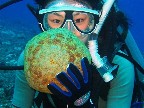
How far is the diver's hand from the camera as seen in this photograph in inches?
72.4

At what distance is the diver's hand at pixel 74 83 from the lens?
6.04ft

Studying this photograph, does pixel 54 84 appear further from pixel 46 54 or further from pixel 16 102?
pixel 16 102

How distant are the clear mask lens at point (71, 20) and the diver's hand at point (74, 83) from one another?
29.3 inches

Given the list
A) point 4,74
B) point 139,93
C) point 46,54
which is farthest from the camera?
point 4,74

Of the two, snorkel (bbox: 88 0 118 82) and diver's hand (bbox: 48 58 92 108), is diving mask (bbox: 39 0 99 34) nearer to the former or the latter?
snorkel (bbox: 88 0 118 82)

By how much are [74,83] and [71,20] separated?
848 mm

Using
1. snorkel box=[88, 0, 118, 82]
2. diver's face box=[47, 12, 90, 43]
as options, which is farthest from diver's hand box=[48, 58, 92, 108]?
diver's face box=[47, 12, 90, 43]

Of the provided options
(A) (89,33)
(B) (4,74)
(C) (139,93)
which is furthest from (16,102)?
(B) (4,74)

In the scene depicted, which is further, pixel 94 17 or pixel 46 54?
pixel 94 17

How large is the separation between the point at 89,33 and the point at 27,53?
0.90m

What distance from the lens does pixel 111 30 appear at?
110 inches

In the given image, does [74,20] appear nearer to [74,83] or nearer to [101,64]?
[101,64]

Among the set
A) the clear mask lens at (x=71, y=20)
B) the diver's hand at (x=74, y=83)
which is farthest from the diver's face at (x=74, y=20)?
the diver's hand at (x=74, y=83)

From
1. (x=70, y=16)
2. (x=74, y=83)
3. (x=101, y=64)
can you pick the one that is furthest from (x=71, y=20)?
(x=74, y=83)
